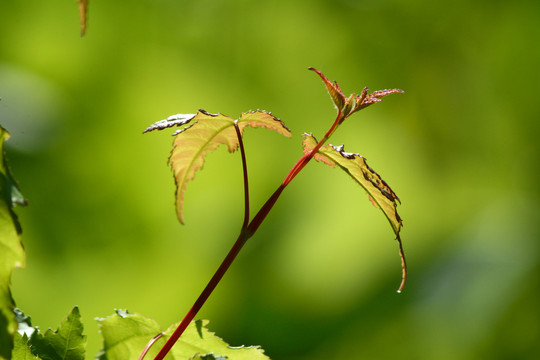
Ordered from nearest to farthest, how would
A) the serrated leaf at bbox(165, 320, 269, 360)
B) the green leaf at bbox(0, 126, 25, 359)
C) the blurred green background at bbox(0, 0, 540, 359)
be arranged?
1. the green leaf at bbox(0, 126, 25, 359)
2. the serrated leaf at bbox(165, 320, 269, 360)
3. the blurred green background at bbox(0, 0, 540, 359)

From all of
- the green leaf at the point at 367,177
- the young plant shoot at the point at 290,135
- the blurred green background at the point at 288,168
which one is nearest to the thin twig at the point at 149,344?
the young plant shoot at the point at 290,135

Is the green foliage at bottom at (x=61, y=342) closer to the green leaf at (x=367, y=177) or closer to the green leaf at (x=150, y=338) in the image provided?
the green leaf at (x=150, y=338)

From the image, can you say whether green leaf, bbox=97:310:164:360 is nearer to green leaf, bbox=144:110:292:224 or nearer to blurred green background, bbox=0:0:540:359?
green leaf, bbox=144:110:292:224

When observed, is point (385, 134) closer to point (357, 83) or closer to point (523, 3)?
point (357, 83)

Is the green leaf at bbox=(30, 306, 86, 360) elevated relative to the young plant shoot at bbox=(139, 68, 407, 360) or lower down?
lower down

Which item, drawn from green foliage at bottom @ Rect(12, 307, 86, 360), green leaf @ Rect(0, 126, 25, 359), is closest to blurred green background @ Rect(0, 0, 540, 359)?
green foliage at bottom @ Rect(12, 307, 86, 360)

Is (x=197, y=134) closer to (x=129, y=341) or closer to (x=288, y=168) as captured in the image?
(x=129, y=341)

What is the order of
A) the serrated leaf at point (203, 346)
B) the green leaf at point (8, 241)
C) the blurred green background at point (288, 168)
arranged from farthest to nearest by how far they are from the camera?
the blurred green background at point (288, 168), the serrated leaf at point (203, 346), the green leaf at point (8, 241)

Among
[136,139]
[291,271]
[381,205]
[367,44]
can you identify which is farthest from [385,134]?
[381,205]

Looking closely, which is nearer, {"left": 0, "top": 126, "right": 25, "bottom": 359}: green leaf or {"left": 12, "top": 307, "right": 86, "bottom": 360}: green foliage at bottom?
{"left": 0, "top": 126, "right": 25, "bottom": 359}: green leaf
